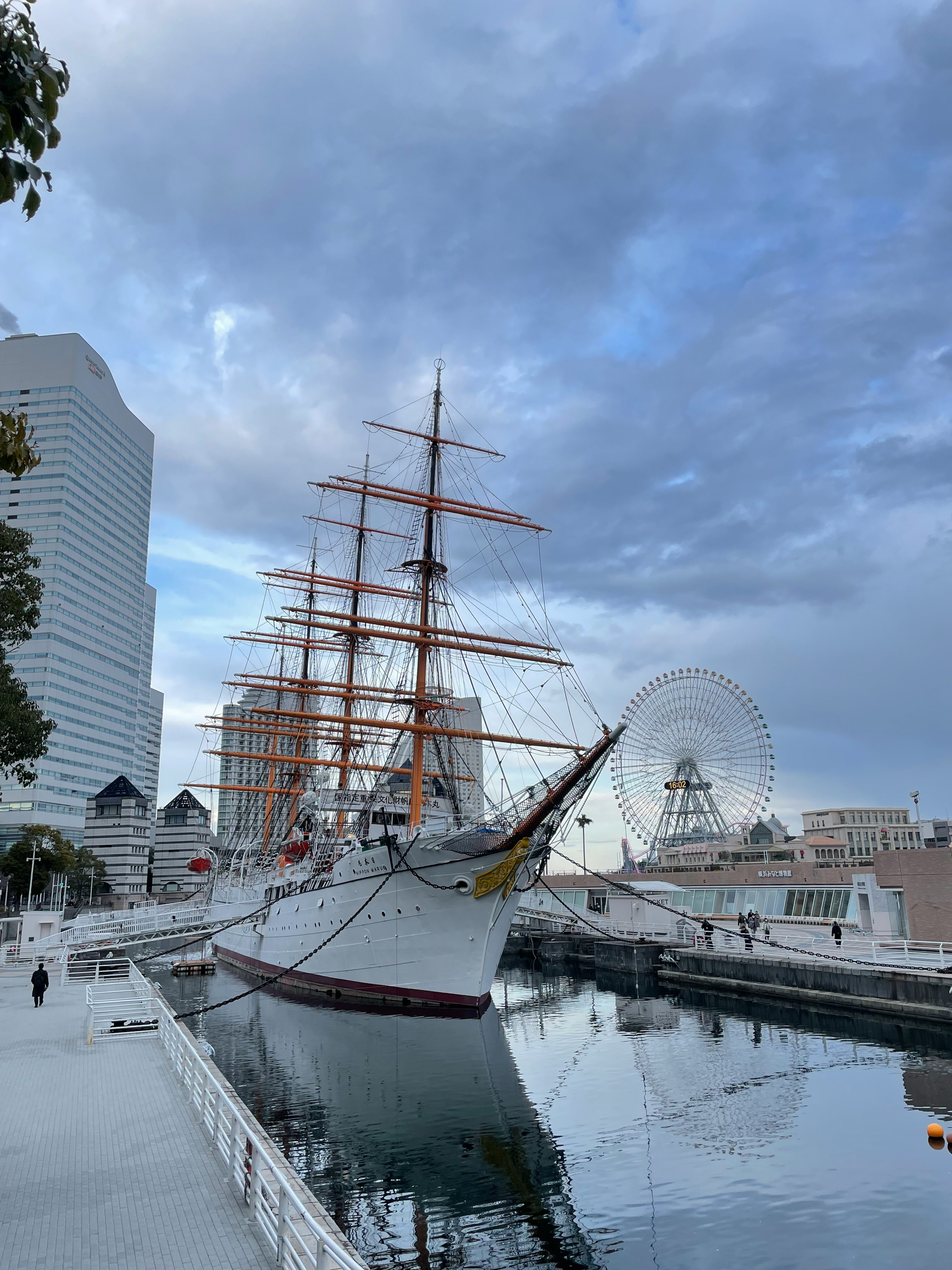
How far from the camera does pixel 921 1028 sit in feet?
83.2

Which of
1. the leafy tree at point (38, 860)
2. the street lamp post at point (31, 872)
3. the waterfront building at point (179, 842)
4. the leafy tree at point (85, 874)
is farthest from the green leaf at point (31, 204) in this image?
the waterfront building at point (179, 842)

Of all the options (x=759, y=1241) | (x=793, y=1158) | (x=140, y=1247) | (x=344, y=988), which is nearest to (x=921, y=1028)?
(x=793, y=1158)

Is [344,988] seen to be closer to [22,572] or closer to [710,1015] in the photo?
[710,1015]

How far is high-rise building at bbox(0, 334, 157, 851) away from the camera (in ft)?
431

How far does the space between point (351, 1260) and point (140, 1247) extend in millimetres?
3052

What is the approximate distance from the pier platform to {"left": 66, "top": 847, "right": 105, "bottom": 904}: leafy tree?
3440 inches

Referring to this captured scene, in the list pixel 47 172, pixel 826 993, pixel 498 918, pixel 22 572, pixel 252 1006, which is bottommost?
pixel 252 1006

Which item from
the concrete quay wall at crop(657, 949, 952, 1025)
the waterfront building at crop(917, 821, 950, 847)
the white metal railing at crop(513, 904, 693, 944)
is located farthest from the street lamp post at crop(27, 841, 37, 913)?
the waterfront building at crop(917, 821, 950, 847)

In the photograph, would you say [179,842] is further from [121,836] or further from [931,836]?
[931,836]

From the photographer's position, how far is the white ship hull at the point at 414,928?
3012 centimetres

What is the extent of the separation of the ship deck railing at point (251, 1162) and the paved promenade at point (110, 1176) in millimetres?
169

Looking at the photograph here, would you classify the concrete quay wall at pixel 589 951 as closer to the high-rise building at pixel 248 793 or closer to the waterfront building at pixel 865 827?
the high-rise building at pixel 248 793

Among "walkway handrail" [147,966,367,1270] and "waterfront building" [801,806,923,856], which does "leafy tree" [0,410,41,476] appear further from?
"waterfront building" [801,806,923,856]

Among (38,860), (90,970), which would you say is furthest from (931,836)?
(38,860)
